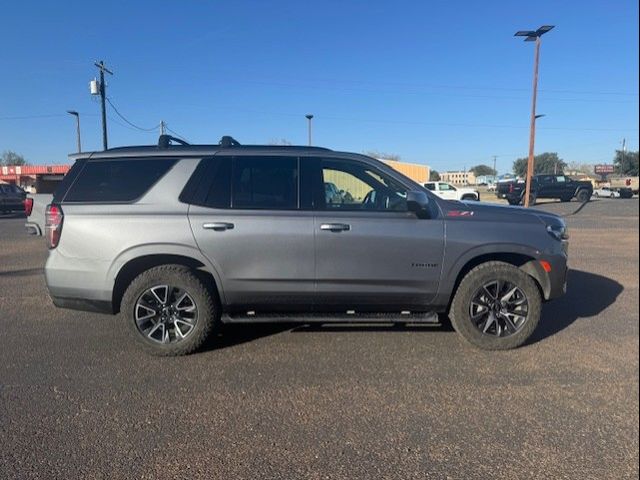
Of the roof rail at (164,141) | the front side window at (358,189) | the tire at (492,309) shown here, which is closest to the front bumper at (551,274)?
the tire at (492,309)

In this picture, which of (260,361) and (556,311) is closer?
(260,361)

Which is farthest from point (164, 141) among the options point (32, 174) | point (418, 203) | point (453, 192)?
point (32, 174)

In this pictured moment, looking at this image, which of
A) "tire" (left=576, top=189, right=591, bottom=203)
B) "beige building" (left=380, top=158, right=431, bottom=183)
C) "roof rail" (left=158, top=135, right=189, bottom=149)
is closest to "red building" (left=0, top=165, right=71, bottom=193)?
"beige building" (left=380, top=158, right=431, bottom=183)

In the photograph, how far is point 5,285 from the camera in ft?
24.7

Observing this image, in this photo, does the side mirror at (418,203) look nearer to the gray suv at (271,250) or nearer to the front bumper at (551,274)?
the gray suv at (271,250)

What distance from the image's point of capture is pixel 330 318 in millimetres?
4500

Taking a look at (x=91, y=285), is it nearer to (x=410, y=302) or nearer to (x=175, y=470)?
(x=175, y=470)

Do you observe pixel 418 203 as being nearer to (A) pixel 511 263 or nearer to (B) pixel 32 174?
(A) pixel 511 263

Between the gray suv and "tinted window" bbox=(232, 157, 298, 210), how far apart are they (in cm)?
1

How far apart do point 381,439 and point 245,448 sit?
86 centimetres

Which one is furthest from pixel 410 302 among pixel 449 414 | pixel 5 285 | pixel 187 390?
pixel 5 285

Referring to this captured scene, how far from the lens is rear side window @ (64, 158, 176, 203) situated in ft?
14.8

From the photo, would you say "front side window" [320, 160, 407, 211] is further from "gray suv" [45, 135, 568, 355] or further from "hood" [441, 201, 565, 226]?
"hood" [441, 201, 565, 226]

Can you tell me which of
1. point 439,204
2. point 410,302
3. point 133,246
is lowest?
point 410,302
